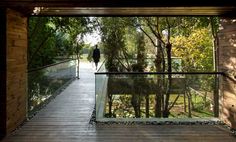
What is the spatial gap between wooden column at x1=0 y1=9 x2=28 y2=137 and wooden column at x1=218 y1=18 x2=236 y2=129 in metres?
4.41

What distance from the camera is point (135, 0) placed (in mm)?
5867

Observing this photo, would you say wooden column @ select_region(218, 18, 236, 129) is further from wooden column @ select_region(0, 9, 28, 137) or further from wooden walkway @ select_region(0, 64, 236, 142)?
wooden column @ select_region(0, 9, 28, 137)

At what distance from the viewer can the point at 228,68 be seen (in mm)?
7445

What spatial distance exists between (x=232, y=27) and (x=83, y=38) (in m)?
12.1

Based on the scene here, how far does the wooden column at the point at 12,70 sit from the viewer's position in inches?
251

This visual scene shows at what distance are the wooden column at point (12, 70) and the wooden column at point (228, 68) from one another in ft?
14.5

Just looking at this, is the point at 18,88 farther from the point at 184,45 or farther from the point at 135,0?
the point at 184,45

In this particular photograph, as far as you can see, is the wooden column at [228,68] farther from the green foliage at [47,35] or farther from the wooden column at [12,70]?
the green foliage at [47,35]

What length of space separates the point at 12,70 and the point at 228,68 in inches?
177

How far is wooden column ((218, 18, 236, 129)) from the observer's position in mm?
7066

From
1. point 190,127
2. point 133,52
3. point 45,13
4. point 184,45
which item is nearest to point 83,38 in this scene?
point 133,52
